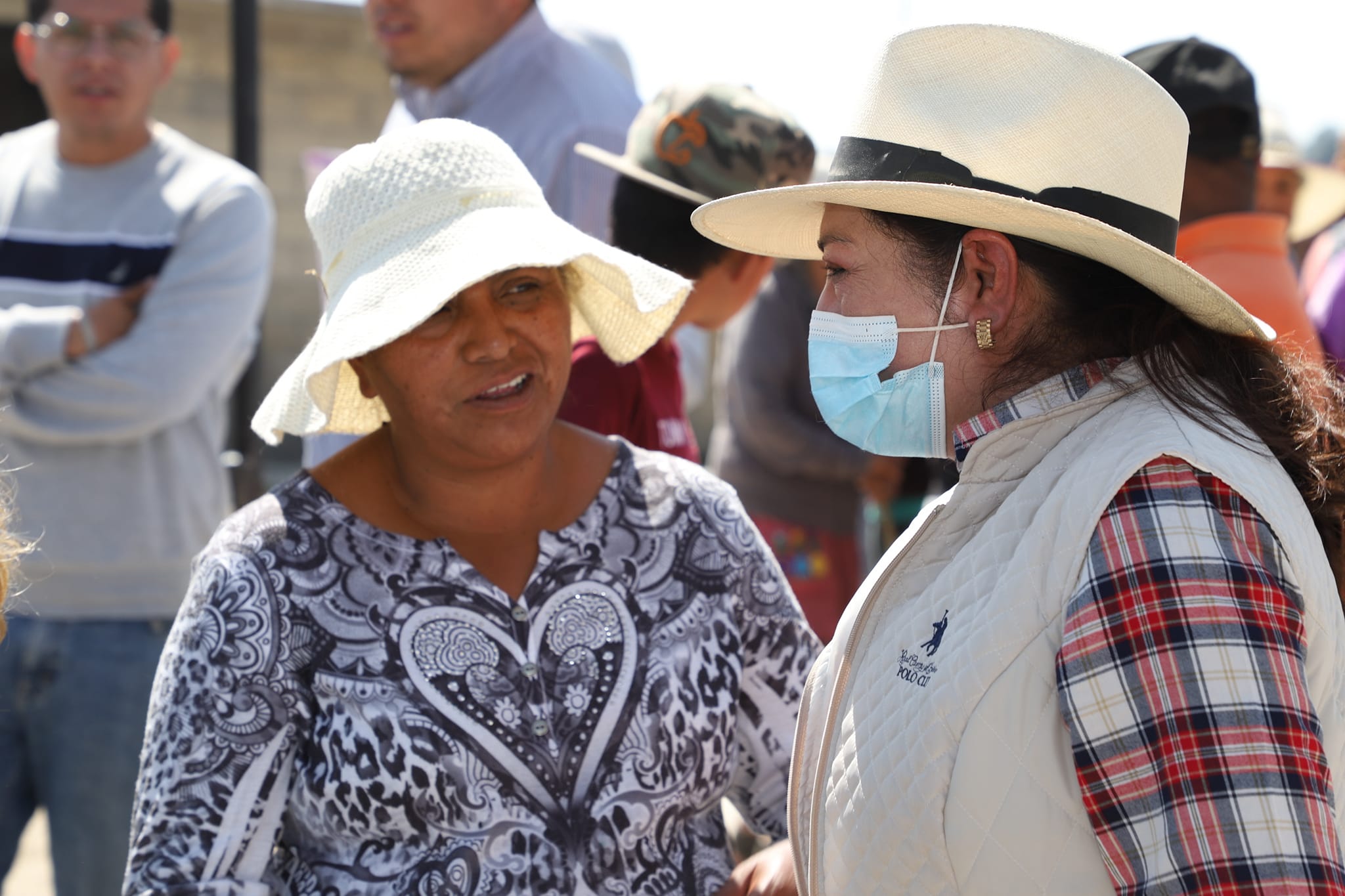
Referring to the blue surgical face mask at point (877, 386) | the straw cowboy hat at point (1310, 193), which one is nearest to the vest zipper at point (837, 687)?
the blue surgical face mask at point (877, 386)

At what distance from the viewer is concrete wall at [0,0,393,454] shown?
1085cm

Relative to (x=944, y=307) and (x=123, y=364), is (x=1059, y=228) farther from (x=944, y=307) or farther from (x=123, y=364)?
(x=123, y=364)

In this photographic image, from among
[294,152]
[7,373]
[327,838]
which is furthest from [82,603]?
[294,152]

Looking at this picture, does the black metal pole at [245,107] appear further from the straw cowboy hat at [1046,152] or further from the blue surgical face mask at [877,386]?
the straw cowboy hat at [1046,152]

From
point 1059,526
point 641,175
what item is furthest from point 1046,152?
point 641,175

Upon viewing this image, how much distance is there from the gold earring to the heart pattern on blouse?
0.85 metres

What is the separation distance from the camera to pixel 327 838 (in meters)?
2.04

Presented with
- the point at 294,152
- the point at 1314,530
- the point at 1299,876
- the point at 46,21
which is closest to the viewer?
the point at 1299,876

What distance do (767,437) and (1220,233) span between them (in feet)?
6.55

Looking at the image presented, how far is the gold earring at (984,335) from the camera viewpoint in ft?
5.25

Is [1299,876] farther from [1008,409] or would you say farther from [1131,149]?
[1131,149]

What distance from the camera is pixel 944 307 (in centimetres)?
162

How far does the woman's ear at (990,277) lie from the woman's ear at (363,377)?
3.60ft

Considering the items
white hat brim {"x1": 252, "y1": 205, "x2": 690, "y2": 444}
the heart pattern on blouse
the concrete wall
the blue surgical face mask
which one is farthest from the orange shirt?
the concrete wall
